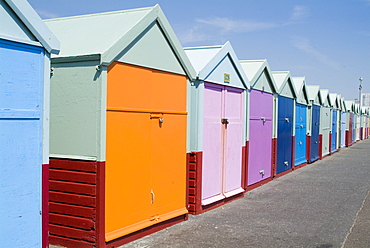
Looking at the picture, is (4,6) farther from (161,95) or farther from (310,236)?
(310,236)

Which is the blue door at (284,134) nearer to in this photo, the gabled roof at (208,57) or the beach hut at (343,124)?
the gabled roof at (208,57)

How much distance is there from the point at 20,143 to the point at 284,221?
17.7 ft

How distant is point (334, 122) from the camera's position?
26.6 metres

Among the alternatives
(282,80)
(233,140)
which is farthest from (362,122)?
(233,140)

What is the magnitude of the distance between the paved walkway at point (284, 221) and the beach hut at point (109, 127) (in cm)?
63

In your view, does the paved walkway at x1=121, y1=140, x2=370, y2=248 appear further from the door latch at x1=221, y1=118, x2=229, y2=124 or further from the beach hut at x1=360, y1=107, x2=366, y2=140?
the beach hut at x1=360, y1=107, x2=366, y2=140

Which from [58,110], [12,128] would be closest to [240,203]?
[58,110]

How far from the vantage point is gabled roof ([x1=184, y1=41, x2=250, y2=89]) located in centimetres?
847

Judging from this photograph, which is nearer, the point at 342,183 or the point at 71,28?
the point at 71,28

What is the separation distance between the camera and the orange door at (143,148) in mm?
6055

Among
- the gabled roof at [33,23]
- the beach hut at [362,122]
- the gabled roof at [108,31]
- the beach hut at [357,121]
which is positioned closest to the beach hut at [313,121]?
the gabled roof at [108,31]

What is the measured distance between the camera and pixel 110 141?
5977mm

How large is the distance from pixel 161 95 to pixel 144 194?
1570 mm

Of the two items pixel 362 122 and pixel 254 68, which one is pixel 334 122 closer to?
pixel 254 68
